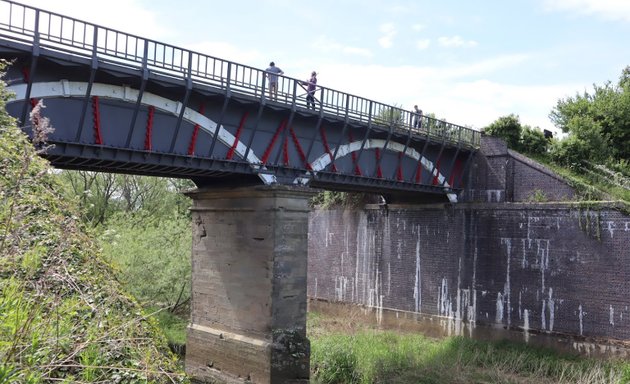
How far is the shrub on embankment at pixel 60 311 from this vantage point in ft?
10.9

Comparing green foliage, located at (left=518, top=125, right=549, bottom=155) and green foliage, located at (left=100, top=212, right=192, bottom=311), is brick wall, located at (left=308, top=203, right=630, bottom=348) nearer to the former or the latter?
green foliage, located at (left=518, top=125, right=549, bottom=155)

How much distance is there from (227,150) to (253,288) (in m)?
4.00

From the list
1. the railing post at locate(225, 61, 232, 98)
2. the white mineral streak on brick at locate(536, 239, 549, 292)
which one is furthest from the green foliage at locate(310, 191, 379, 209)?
the railing post at locate(225, 61, 232, 98)

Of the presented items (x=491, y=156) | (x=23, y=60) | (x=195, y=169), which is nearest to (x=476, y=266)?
(x=491, y=156)

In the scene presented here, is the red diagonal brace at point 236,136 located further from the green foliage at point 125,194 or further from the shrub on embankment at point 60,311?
the green foliage at point 125,194

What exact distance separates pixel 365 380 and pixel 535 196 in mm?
9964

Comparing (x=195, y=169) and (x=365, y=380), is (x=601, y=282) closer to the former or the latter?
(x=365, y=380)

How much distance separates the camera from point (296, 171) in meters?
16.3

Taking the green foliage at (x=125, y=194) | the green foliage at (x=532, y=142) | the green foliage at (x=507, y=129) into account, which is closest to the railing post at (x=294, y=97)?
the green foliage at (x=507, y=129)

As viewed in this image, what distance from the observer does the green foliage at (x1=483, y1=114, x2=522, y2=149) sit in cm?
2370

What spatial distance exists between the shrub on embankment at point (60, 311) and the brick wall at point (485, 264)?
17.9 meters

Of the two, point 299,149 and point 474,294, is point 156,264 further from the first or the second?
point 474,294

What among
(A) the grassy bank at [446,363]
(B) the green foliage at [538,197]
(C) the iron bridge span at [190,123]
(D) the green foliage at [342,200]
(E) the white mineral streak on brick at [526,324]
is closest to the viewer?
(C) the iron bridge span at [190,123]

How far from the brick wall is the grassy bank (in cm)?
144
